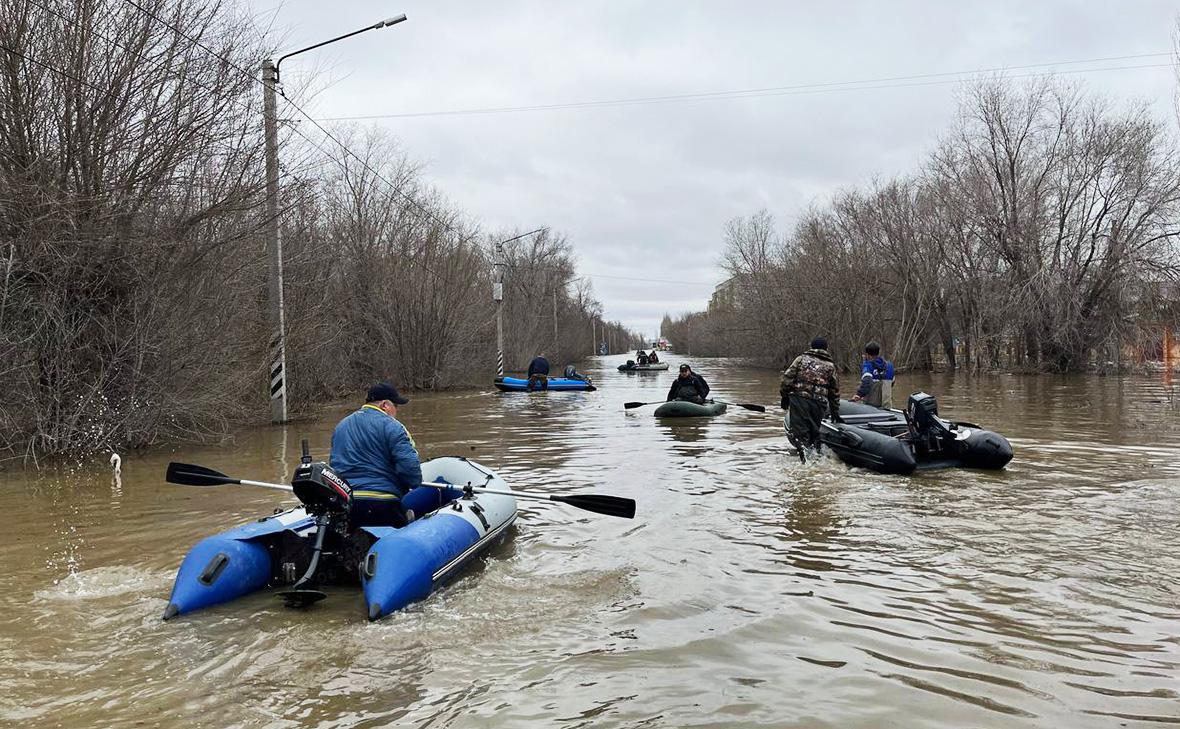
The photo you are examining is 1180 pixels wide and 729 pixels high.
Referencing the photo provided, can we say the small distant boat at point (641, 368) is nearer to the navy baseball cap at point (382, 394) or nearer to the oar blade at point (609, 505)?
the oar blade at point (609, 505)

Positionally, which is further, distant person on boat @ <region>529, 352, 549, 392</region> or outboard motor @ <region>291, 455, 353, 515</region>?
distant person on boat @ <region>529, 352, 549, 392</region>

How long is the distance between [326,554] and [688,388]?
484 inches

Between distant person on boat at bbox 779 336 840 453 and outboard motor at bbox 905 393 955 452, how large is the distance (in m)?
1.00

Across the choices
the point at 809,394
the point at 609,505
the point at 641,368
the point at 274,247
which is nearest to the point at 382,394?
the point at 609,505

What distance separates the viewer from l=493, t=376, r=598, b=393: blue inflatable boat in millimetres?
26359

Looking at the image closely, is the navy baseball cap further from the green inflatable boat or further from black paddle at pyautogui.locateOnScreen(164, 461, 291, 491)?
the green inflatable boat

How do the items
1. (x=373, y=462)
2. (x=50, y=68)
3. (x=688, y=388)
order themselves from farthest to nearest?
(x=688, y=388) → (x=50, y=68) → (x=373, y=462)

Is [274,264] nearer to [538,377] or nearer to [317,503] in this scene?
[317,503]

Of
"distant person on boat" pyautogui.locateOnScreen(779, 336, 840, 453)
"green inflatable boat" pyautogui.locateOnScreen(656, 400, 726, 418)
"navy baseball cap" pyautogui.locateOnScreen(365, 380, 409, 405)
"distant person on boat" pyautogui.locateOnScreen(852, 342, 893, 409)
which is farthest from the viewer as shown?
"green inflatable boat" pyautogui.locateOnScreen(656, 400, 726, 418)

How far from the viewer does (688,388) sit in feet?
57.1

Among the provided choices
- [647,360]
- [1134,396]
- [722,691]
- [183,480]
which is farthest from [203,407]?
[647,360]

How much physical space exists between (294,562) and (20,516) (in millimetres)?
4139

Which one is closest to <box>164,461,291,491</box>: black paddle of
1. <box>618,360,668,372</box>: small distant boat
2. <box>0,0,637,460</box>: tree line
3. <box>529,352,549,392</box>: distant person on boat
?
<box>0,0,637,460</box>: tree line

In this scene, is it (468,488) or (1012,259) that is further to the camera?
(1012,259)
